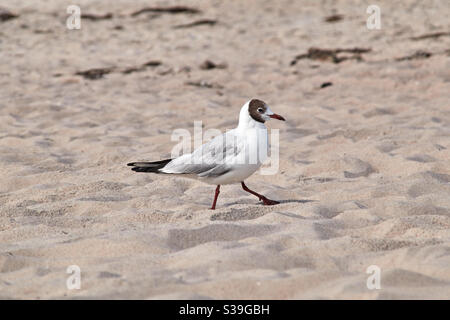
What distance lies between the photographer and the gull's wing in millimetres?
4047

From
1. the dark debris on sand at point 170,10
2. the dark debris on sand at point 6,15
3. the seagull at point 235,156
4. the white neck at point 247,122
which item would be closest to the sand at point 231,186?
the seagull at point 235,156

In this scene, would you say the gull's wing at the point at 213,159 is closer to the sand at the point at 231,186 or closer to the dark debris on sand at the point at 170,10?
the sand at the point at 231,186

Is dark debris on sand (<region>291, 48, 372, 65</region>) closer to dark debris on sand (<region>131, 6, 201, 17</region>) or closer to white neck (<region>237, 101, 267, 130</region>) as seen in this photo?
dark debris on sand (<region>131, 6, 201, 17</region>)

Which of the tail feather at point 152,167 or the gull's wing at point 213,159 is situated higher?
the gull's wing at point 213,159

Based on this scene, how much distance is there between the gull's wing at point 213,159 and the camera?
13.3ft

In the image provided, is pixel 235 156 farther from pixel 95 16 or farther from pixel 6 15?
pixel 6 15

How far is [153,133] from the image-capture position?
6.61 m

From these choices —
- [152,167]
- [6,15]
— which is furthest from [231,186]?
[6,15]

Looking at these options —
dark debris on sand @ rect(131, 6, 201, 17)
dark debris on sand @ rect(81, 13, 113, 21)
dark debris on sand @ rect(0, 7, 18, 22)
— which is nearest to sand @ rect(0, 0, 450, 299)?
dark debris on sand @ rect(0, 7, 18, 22)

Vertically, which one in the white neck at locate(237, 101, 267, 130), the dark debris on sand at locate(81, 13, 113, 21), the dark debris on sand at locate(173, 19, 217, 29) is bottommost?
the dark debris on sand at locate(173, 19, 217, 29)

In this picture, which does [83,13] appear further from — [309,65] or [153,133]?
[153,133]

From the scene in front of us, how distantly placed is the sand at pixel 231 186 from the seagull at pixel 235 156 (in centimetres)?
21

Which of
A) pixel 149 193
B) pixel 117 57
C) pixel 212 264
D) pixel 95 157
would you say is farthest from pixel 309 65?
pixel 212 264

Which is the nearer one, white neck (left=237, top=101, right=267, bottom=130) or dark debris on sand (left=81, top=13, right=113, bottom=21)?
white neck (left=237, top=101, right=267, bottom=130)
